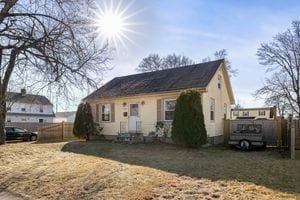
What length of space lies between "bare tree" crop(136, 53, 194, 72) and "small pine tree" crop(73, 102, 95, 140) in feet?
79.8

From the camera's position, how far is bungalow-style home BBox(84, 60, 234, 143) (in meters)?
18.0

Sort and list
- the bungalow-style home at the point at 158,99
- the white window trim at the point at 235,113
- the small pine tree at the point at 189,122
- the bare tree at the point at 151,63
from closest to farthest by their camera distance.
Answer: the small pine tree at the point at 189,122, the bungalow-style home at the point at 158,99, the white window trim at the point at 235,113, the bare tree at the point at 151,63

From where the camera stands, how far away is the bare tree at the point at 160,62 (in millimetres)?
44469

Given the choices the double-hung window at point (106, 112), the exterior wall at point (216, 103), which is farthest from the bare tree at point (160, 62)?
the exterior wall at point (216, 103)

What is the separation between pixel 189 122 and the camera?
15.0 m

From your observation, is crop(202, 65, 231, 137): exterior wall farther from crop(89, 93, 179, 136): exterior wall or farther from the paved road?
the paved road

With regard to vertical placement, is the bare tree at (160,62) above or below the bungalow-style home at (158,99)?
above

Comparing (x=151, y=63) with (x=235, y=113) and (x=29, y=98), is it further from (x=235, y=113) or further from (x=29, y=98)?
(x=29, y=98)

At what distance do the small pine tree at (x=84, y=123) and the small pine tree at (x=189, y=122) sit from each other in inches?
294

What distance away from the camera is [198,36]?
603 inches

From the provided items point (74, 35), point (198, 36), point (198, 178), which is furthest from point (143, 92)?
point (198, 178)

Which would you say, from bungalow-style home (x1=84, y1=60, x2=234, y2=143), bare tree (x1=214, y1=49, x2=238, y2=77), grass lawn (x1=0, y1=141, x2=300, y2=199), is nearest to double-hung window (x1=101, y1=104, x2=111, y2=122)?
bungalow-style home (x1=84, y1=60, x2=234, y2=143)

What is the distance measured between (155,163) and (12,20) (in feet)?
23.6

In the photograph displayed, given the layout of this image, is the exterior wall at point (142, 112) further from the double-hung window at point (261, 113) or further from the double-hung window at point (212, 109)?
the double-hung window at point (261, 113)
